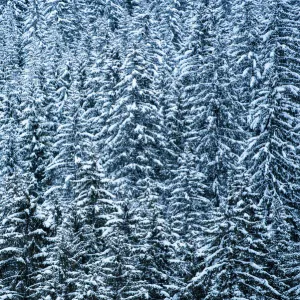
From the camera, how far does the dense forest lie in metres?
15.8

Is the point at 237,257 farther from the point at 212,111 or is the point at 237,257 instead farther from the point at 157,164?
the point at 212,111

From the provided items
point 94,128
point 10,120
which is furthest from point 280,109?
point 10,120

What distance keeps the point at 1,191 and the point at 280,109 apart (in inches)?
594

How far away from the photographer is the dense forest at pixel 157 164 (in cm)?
1575

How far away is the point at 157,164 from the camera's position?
26625 millimetres

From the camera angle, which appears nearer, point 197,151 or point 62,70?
point 197,151

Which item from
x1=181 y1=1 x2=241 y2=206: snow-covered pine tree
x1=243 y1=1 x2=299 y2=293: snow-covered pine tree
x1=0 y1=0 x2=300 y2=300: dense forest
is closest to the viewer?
x1=0 y1=0 x2=300 y2=300: dense forest

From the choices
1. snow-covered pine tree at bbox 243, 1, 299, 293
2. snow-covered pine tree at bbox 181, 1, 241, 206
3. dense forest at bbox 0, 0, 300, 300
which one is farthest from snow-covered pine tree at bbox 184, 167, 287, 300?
snow-covered pine tree at bbox 181, 1, 241, 206

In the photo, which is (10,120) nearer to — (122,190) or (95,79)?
(95,79)

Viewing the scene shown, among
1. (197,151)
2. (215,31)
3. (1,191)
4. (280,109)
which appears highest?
(215,31)

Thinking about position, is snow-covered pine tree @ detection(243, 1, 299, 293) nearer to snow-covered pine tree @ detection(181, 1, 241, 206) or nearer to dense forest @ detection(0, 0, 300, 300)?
dense forest @ detection(0, 0, 300, 300)

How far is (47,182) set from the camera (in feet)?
94.6

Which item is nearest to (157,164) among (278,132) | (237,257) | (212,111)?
(212,111)

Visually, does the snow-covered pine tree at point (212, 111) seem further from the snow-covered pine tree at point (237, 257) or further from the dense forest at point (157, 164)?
the snow-covered pine tree at point (237, 257)
